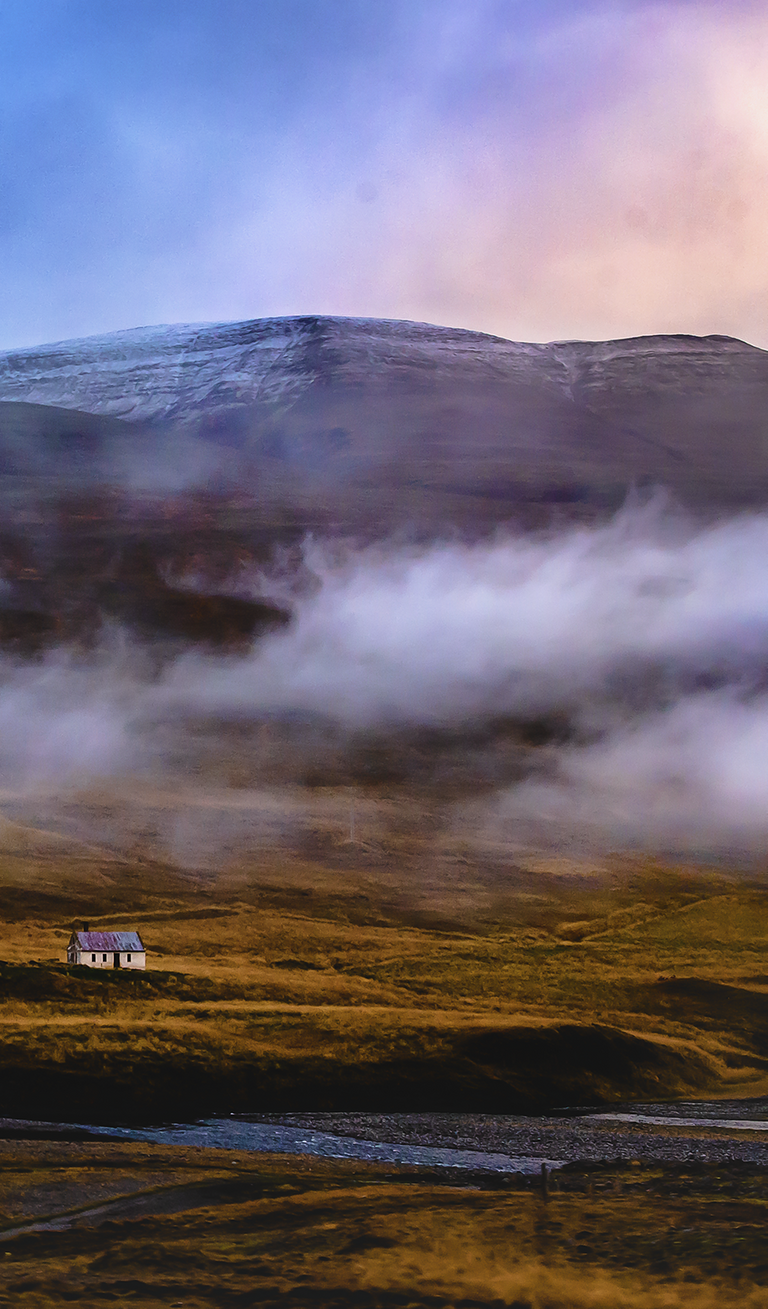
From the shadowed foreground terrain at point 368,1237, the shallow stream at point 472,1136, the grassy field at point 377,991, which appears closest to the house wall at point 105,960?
the grassy field at point 377,991

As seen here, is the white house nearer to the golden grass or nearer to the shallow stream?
the golden grass

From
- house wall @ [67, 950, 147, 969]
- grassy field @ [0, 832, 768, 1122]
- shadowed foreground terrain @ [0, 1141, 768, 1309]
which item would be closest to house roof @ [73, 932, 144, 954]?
house wall @ [67, 950, 147, 969]

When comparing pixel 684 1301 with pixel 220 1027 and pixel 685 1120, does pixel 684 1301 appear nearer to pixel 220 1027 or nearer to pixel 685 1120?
pixel 685 1120

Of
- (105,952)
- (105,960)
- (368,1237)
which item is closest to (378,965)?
(105,952)

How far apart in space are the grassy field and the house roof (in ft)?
8.35

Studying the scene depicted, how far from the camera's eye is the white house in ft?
302

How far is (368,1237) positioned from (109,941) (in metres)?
63.9

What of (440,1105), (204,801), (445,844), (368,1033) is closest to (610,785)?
(445,844)

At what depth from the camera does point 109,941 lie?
9581cm

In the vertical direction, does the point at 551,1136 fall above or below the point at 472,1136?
above

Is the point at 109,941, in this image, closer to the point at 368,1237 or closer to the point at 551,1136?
the point at 551,1136

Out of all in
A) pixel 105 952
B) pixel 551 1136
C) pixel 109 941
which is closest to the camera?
pixel 551 1136

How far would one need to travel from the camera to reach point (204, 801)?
174 metres

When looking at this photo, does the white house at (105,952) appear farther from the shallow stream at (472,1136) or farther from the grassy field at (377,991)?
the shallow stream at (472,1136)
